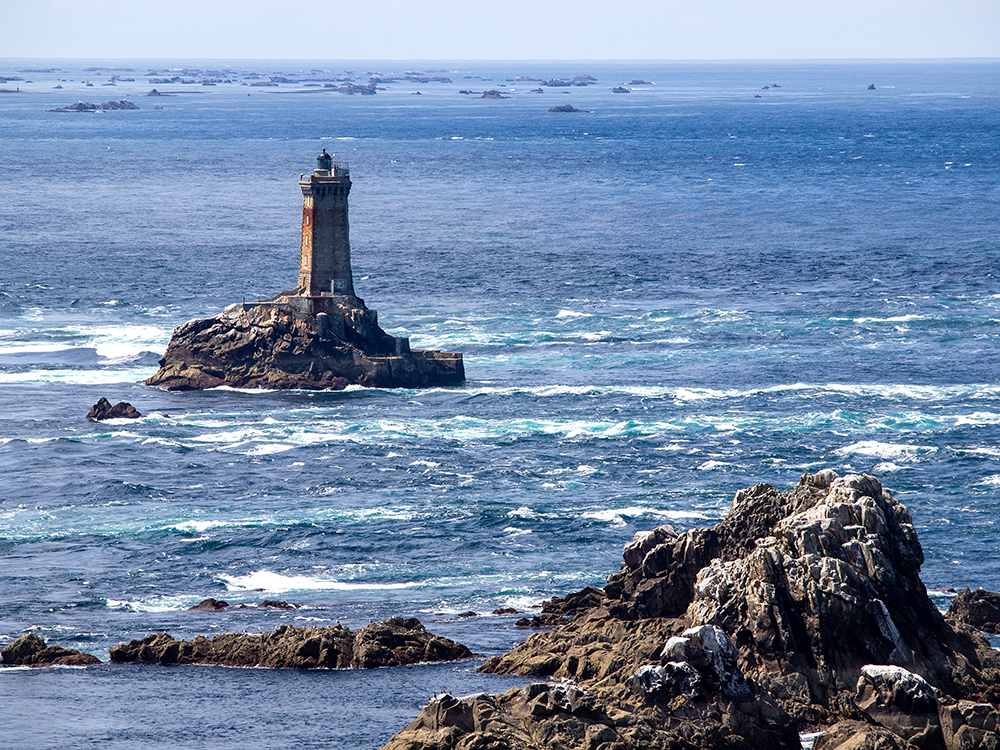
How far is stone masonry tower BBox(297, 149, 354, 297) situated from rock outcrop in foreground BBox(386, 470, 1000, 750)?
170 ft

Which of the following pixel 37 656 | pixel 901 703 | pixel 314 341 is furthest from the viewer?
pixel 314 341

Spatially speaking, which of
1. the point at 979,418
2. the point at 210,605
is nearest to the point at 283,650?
the point at 210,605

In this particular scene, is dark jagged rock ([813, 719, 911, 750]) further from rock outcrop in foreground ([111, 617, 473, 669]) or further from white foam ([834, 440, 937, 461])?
white foam ([834, 440, 937, 461])

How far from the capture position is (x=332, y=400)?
90312 millimetres

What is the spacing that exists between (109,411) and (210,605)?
33.0 meters

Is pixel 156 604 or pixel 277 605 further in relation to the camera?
A: pixel 156 604

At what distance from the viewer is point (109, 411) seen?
84.4 m

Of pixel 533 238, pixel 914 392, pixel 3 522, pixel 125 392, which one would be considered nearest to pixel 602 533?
pixel 3 522

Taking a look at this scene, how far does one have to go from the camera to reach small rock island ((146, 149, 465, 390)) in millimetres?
93125

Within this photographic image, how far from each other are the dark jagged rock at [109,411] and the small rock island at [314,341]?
24.5ft

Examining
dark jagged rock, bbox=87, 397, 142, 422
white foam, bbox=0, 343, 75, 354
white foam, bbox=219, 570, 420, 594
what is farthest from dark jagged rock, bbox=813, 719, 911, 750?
white foam, bbox=0, 343, 75, 354

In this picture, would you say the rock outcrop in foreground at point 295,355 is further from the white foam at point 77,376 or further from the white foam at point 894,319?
the white foam at point 894,319

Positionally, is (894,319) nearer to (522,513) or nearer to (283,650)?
(522,513)

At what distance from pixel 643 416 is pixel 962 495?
2094 centimetres
